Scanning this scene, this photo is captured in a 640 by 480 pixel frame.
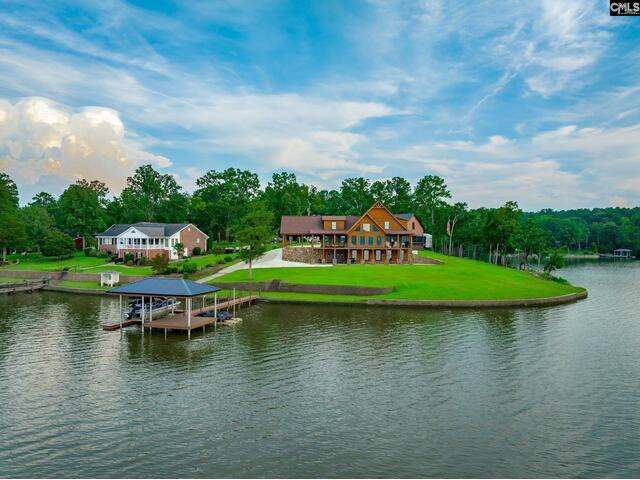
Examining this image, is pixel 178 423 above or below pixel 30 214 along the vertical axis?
below

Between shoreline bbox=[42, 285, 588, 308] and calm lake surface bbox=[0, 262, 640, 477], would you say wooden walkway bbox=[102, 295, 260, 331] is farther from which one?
shoreline bbox=[42, 285, 588, 308]

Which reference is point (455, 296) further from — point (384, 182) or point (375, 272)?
point (384, 182)

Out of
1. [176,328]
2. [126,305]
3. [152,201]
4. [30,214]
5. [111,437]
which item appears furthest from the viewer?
[152,201]

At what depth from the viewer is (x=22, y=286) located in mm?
62062

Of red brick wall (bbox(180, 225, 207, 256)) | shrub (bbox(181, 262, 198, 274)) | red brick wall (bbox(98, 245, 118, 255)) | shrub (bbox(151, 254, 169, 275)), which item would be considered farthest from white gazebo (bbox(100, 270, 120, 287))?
red brick wall (bbox(98, 245, 118, 255))

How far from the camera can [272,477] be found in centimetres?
1490

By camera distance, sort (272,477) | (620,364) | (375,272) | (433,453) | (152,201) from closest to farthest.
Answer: (272,477) < (433,453) < (620,364) < (375,272) < (152,201)

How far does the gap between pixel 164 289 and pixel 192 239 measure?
54381 mm

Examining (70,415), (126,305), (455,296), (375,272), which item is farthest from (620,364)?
(126,305)

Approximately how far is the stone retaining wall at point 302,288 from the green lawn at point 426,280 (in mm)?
1310

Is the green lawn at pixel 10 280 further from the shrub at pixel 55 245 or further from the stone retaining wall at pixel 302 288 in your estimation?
the stone retaining wall at pixel 302 288

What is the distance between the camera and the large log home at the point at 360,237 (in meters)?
77.4

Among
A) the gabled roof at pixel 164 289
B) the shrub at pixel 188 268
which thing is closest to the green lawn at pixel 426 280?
the shrub at pixel 188 268

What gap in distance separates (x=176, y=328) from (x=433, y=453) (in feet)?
83.1
